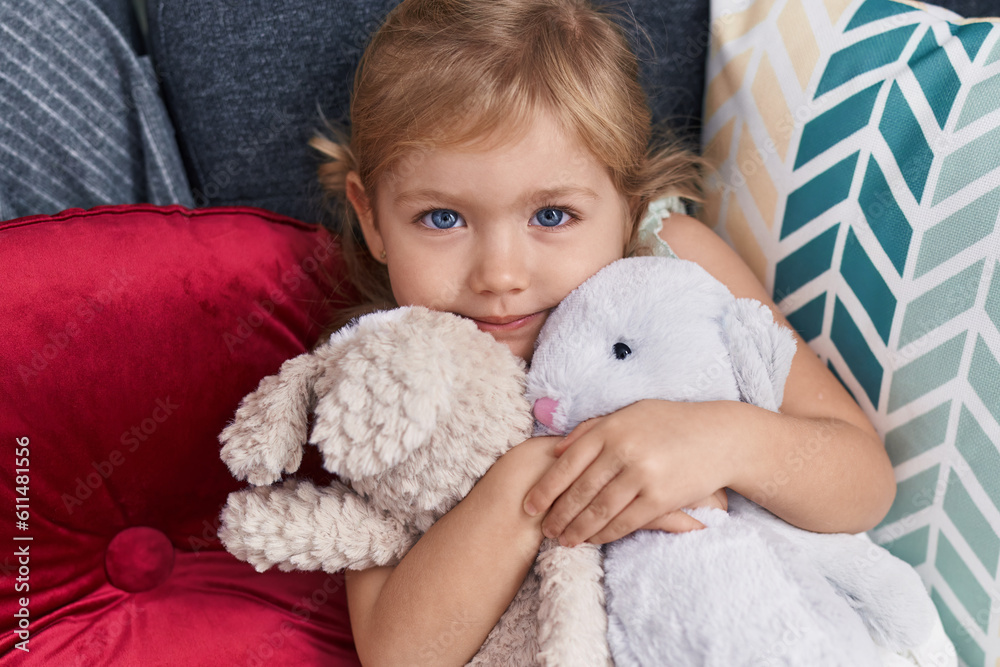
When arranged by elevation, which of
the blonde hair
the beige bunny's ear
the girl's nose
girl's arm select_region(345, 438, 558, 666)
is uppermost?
the blonde hair

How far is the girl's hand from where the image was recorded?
0.66 meters

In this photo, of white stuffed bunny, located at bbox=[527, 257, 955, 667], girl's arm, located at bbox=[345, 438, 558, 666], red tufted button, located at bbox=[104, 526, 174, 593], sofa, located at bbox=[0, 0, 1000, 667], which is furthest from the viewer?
red tufted button, located at bbox=[104, 526, 174, 593]

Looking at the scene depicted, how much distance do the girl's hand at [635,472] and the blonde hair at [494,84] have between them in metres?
0.34

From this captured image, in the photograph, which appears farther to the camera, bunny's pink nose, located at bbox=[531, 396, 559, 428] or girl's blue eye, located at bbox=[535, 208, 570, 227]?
girl's blue eye, located at bbox=[535, 208, 570, 227]

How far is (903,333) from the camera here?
2.72 ft

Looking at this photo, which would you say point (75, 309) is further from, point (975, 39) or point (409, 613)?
point (975, 39)

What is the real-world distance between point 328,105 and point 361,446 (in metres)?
0.67

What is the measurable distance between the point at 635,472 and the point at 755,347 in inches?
7.1

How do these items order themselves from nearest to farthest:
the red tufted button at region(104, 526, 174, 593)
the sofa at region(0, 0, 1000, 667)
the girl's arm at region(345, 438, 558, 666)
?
1. the girl's arm at region(345, 438, 558, 666)
2. the sofa at region(0, 0, 1000, 667)
3. the red tufted button at region(104, 526, 174, 593)

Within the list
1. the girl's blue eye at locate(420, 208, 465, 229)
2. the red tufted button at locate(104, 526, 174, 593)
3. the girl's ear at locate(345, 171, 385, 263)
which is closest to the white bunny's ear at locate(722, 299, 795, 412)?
the girl's blue eye at locate(420, 208, 465, 229)

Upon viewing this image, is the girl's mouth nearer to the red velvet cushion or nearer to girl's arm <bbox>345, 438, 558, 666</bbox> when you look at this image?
girl's arm <bbox>345, 438, 558, 666</bbox>

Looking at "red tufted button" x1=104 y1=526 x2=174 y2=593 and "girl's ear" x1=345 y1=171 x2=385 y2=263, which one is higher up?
"girl's ear" x1=345 y1=171 x2=385 y2=263

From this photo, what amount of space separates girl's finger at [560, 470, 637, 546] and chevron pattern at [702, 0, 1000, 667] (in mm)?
411

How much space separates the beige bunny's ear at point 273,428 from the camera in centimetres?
64
